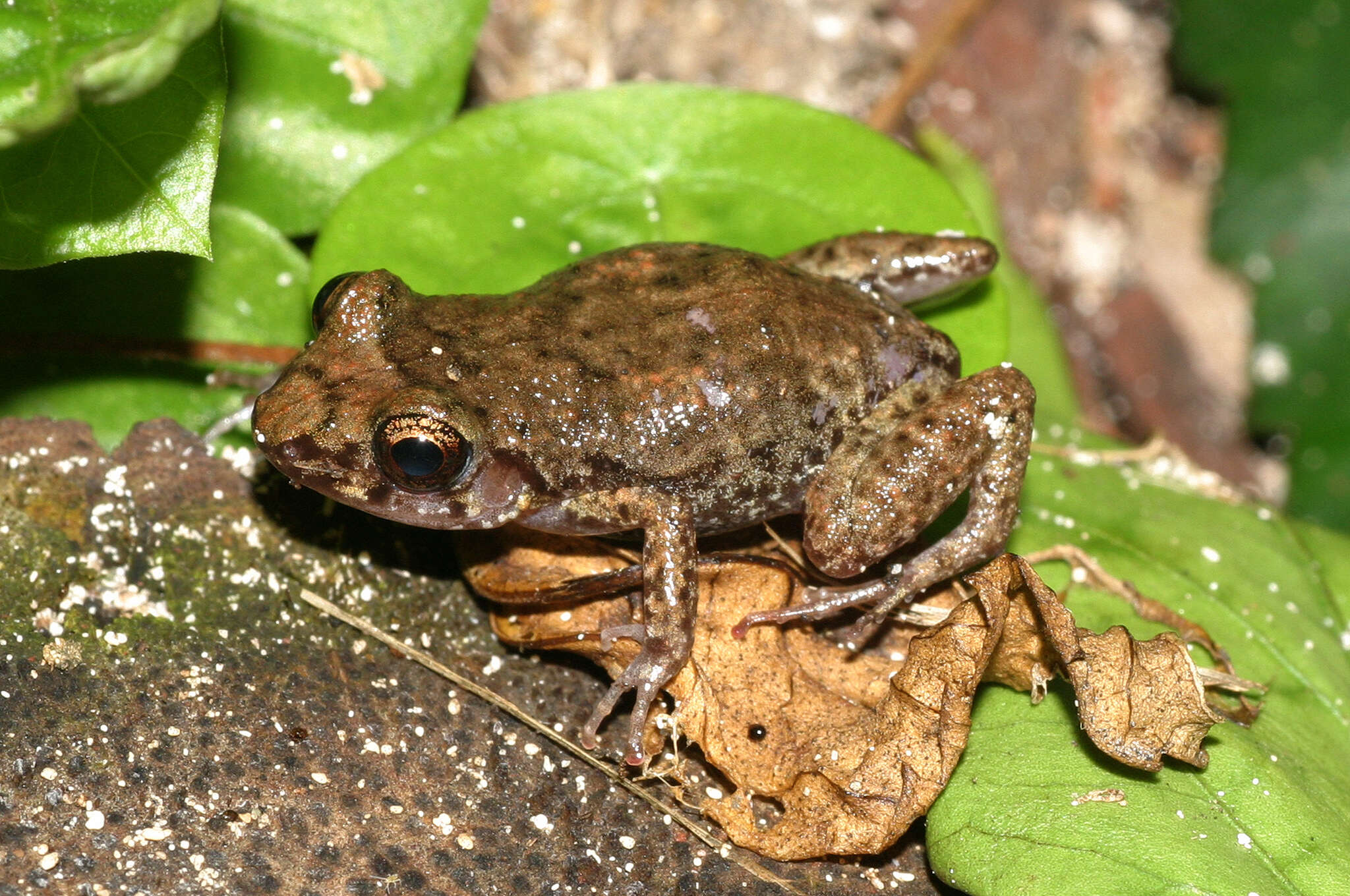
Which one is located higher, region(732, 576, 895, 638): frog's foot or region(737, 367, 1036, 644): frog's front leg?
region(737, 367, 1036, 644): frog's front leg

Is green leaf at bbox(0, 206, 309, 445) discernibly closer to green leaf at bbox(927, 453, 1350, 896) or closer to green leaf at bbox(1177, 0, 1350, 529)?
green leaf at bbox(927, 453, 1350, 896)

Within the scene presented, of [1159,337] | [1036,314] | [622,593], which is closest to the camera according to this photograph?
[622,593]

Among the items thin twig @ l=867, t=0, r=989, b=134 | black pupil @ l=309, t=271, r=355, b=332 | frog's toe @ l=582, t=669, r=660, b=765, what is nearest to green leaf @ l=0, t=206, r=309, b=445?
black pupil @ l=309, t=271, r=355, b=332

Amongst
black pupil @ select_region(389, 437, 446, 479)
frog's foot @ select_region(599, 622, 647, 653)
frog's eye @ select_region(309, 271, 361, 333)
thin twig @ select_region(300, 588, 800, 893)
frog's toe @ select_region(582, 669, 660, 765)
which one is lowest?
thin twig @ select_region(300, 588, 800, 893)

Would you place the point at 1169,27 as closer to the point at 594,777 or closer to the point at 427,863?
the point at 594,777

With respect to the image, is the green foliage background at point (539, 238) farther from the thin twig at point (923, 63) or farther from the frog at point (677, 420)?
the thin twig at point (923, 63)

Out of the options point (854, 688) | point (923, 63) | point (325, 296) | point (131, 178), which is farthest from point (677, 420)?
point (923, 63)

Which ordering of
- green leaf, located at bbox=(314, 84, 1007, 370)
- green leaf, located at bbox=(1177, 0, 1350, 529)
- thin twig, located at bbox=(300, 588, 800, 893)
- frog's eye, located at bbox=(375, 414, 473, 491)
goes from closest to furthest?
frog's eye, located at bbox=(375, 414, 473, 491) < thin twig, located at bbox=(300, 588, 800, 893) < green leaf, located at bbox=(314, 84, 1007, 370) < green leaf, located at bbox=(1177, 0, 1350, 529)

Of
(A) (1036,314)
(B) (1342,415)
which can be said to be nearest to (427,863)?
(A) (1036,314)
